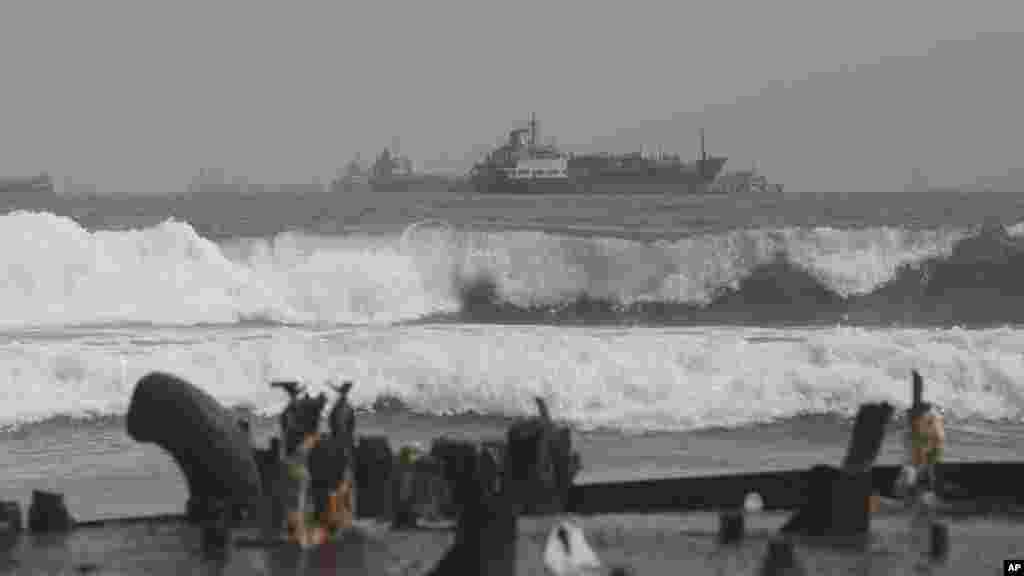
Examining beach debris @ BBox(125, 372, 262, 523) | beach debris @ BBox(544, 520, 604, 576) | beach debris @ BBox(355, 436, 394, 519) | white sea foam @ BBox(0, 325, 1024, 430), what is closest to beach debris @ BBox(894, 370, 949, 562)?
beach debris @ BBox(544, 520, 604, 576)

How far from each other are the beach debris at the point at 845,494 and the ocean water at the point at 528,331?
201 inches

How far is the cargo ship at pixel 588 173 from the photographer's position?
140 m

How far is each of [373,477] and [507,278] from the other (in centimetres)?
4044

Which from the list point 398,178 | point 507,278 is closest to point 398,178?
point 398,178

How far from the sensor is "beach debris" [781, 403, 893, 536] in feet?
41.2

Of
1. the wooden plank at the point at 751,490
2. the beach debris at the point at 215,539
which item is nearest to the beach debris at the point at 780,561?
the wooden plank at the point at 751,490

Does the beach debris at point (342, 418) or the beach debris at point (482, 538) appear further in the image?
the beach debris at point (342, 418)

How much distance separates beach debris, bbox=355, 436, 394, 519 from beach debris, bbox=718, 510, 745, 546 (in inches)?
101

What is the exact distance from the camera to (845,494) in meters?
12.8

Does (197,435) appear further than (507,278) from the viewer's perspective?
No

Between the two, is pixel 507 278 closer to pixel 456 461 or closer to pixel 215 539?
pixel 215 539

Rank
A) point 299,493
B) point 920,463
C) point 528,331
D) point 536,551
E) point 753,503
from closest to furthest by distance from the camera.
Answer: point 299,493
point 536,551
point 920,463
point 753,503
point 528,331

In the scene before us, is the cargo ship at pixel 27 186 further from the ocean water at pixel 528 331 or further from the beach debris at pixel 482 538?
the beach debris at pixel 482 538

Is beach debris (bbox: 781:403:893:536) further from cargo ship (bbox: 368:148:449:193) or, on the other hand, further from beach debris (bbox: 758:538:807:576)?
cargo ship (bbox: 368:148:449:193)
